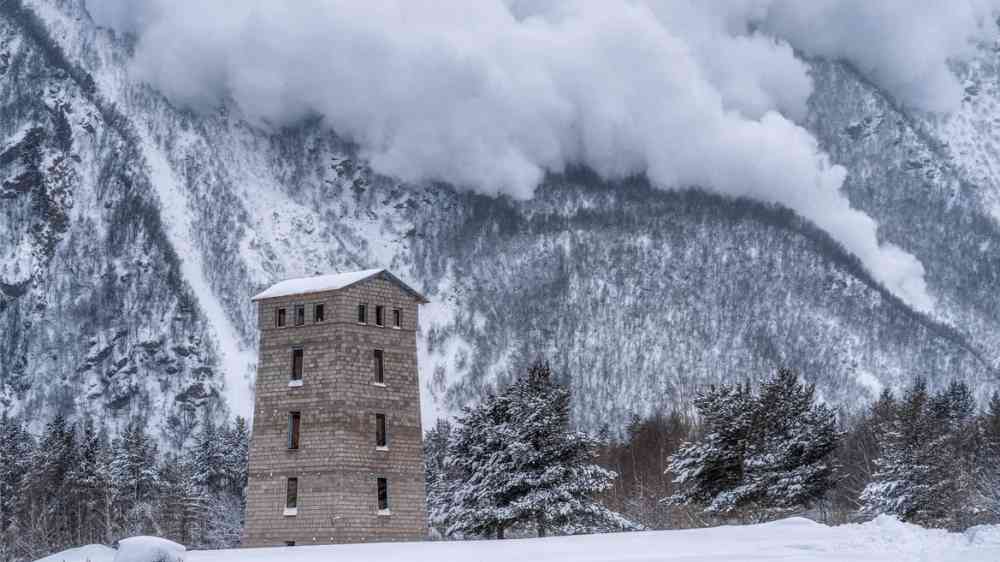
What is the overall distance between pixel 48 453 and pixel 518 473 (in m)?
47.1

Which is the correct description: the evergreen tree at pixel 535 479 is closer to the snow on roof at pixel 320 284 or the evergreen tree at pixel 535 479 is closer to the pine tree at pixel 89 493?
the snow on roof at pixel 320 284

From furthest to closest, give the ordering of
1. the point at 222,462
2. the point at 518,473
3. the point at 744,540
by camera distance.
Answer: the point at 222,462 < the point at 518,473 < the point at 744,540

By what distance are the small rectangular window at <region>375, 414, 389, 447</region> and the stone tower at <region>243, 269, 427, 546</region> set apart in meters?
0.04

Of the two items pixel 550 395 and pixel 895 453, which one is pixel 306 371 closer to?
pixel 550 395

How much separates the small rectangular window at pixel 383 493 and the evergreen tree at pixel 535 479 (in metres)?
4.94

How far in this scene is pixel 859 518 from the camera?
69.8 m

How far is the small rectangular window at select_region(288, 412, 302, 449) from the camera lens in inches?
2280

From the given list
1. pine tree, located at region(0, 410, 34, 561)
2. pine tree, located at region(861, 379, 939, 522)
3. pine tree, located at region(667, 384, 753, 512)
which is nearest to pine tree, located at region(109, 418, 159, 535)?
pine tree, located at region(0, 410, 34, 561)

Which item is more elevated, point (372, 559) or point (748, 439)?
point (748, 439)

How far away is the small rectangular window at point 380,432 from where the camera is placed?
2301 inches

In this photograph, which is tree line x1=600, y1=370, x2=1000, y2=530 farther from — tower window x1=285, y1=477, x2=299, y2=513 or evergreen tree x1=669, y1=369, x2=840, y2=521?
tower window x1=285, y1=477, x2=299, y2=513

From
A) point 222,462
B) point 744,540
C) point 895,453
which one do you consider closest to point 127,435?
point 222,462

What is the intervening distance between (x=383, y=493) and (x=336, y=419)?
12.6ft

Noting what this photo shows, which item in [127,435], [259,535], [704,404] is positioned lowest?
[259,535]
